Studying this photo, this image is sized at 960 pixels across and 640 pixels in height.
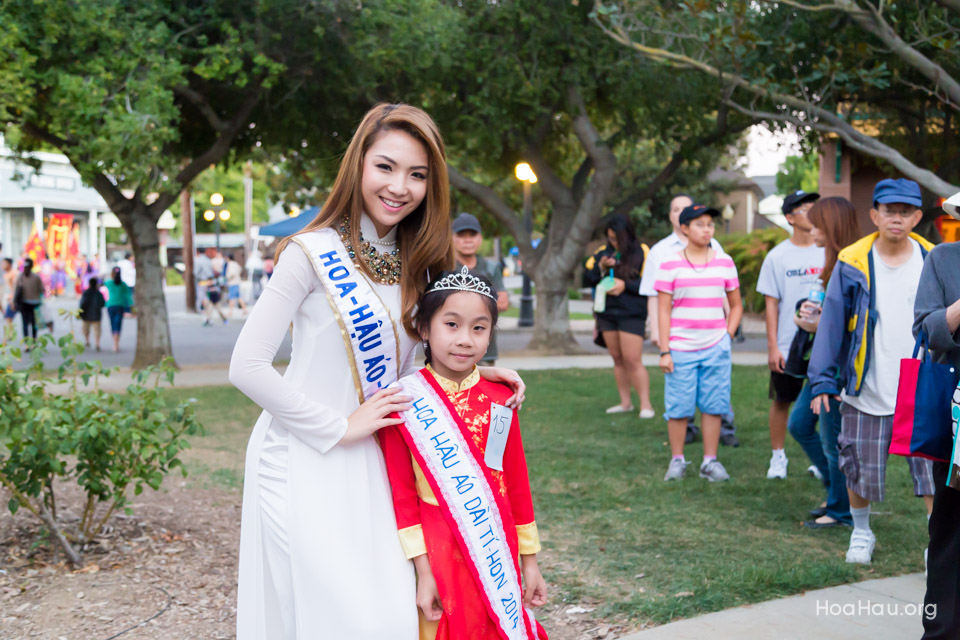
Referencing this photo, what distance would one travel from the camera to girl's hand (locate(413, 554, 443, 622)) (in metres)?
2.39

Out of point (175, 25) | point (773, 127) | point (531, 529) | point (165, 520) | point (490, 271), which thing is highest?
point (175, 25)

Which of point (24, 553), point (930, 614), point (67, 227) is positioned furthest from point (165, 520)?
point (67, 227)

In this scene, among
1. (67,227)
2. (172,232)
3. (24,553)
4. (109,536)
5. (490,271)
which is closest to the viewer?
(24,553)

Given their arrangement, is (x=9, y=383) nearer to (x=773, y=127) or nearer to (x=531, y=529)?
(x=531, y=529)

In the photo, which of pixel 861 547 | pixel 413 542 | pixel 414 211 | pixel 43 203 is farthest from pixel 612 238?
pixel 43 203

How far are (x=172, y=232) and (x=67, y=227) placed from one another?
4041 centimetres

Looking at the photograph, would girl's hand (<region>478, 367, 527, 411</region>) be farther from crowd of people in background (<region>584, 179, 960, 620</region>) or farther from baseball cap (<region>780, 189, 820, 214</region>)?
baseball cap (<region>780, 189, 820, 214</region>)

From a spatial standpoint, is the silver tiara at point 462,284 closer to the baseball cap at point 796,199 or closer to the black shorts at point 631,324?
the baseball cap at point 796,199

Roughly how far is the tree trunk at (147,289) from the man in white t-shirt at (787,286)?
33.6ft

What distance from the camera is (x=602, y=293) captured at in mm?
9367

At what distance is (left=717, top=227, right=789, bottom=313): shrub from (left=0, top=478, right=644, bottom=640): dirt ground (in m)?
22.2

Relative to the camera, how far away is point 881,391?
469 centimetres

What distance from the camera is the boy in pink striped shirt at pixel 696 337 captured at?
6.83 metres

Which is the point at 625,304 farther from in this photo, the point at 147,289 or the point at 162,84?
the point at 147,289
